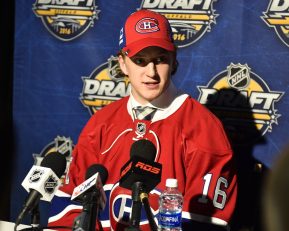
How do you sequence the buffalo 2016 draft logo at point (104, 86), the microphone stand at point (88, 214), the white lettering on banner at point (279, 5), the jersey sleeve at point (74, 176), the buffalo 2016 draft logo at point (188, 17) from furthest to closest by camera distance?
1. the buffalo 2016 draft logo at point (104, 86)
2. the buffalo 2016 draft logo at point (188, 17)
3. the white lettering on banner at point (279, 5)
4. the jersey sleeve at point (74, 176)
5. the microphone stand at point (88, 214)

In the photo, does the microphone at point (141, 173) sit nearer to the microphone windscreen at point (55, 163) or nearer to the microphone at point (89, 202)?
the microphone at point (89, 202)

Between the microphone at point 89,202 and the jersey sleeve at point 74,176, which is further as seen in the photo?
the jersey sleeve at point 74,176

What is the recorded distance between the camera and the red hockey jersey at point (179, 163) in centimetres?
140

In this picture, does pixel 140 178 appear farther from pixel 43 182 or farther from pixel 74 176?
pixel 74 176

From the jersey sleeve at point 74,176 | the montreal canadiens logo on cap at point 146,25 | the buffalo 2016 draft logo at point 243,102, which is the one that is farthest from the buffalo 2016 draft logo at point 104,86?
the montreal canadiens logo on cap at point 146,25

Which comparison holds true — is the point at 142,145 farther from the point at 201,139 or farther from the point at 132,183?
the point at 201,139

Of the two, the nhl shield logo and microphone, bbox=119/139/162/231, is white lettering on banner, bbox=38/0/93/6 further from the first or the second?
microphone, bbox=119/139/162/231

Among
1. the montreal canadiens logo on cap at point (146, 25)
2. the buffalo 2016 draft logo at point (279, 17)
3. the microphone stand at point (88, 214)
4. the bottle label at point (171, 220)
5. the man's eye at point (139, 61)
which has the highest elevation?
the buffalo 2016 draft logo at point (279, 17)

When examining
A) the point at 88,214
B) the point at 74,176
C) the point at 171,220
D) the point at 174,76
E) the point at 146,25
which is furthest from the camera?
the point at 174,76

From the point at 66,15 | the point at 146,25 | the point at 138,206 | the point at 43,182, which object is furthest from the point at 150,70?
the point at 66,15

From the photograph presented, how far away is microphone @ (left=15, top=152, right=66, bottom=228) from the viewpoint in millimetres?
947

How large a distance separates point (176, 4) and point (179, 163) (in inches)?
33.9

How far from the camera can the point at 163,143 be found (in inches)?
58.5

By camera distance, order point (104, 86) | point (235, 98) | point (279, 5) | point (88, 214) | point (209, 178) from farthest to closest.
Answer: point (104, 86)
point (235, 98)
point (279, 5)
point (209, 178)
point (88, 214)
